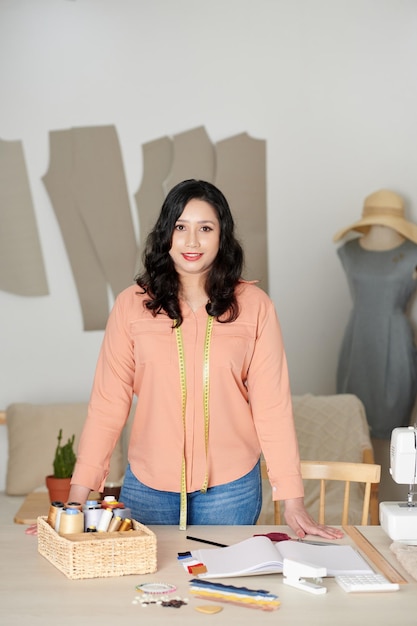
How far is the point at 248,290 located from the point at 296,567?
0.84 meters

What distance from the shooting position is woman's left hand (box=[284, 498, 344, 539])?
229 centimetres

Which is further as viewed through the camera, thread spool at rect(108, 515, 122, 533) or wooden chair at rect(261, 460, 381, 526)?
wooden chair at rect(261, 460, 381, 526)

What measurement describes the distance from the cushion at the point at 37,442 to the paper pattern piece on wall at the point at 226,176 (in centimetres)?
100

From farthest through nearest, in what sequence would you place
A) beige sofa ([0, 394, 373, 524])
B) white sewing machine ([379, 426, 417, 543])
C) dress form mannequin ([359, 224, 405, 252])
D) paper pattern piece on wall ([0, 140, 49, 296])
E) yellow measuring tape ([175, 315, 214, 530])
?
paper pattern piece on wall ([0, 140, 49, 296]) → dress form mannequin ([359, 224, 405, 252]) → beige sofa ([0, 394, 373, 524]) → yellow measuring tape ([175, 315, 214, 530]) → white sewing machine ([379, 426, 417, 543])

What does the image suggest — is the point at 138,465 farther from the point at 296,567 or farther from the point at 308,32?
the point at 308,32

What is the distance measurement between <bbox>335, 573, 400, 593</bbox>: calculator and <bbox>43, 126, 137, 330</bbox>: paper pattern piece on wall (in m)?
3.08

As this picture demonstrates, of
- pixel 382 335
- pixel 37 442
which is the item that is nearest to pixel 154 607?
pixel 37 442

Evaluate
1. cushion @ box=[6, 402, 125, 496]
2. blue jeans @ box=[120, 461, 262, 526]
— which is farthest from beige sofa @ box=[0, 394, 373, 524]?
blue jeans @ box=[120, 461, 262, 526]

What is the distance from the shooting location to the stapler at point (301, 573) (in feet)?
6.27

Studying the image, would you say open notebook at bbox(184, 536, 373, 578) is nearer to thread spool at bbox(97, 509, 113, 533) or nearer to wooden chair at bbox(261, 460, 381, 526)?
thread spool at bbox(97, 509, 113, 533)

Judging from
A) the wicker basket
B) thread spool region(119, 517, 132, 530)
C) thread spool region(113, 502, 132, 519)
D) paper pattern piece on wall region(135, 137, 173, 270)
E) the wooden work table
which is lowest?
the wooden work table

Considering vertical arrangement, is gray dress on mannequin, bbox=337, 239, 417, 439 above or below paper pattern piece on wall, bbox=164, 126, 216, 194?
below

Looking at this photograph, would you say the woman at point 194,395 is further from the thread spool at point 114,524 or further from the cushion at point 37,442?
the cushion at point 37,442

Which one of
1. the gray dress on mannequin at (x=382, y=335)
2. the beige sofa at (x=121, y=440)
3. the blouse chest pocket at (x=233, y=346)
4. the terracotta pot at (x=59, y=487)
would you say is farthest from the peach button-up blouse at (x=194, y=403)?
the gray dress on mannequin at (x=382, y=335)
